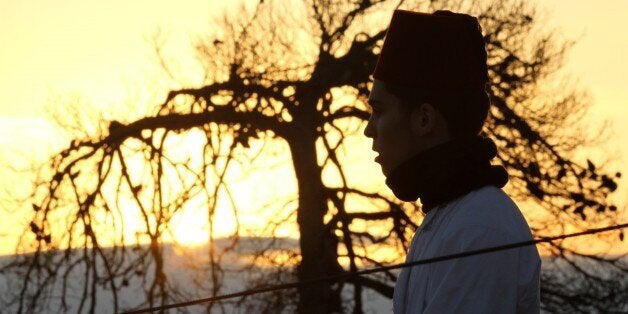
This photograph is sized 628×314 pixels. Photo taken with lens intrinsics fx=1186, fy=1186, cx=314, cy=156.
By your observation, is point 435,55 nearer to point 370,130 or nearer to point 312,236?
point 370,130

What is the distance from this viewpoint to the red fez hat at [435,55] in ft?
6.90

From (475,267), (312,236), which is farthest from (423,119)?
(312,236)

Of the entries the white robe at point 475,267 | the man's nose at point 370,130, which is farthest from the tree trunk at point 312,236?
the white robe at point 475,267

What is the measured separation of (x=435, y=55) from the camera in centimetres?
214

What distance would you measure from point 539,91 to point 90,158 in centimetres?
421

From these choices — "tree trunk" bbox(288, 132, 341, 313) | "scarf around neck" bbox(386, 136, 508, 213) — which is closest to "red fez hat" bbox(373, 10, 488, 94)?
"scarf around neck" bbox(386, 136, 508, 213)

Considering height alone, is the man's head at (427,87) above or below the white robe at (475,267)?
above

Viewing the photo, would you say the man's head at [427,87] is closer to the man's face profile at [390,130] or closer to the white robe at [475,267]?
the man's face profile at [390,130]

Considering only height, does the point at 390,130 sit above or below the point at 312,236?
below

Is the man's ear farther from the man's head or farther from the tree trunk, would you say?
the tree trunk

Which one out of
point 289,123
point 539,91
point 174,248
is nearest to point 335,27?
point 289,123

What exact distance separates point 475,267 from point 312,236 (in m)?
9.86

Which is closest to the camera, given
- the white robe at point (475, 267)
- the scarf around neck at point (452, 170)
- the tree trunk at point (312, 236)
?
the white robe at point (475, 267)

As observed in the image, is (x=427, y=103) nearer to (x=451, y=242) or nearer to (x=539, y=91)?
(x=451, y=242)
